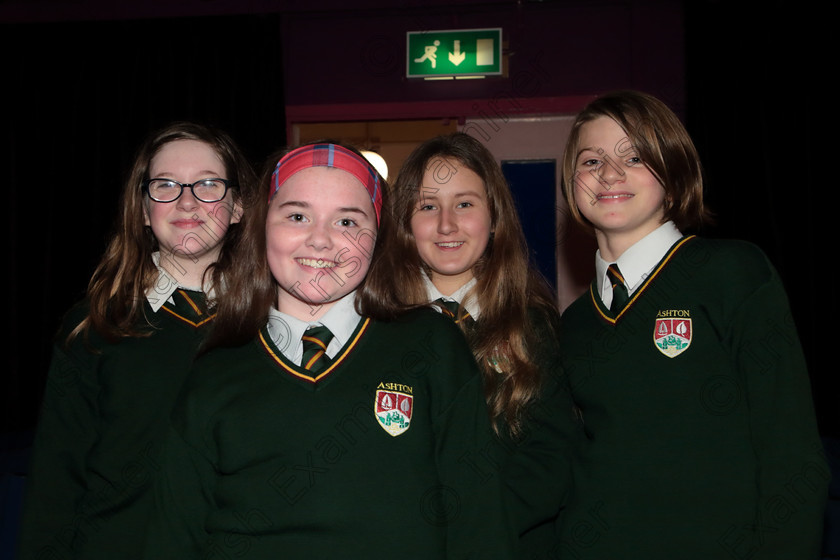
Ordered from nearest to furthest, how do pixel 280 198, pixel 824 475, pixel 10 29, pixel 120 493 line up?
1. pixel 824 475
2. pixel 280 198
3. pixel 120 493
4. pixel 10 29

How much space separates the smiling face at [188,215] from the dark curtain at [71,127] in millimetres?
3872

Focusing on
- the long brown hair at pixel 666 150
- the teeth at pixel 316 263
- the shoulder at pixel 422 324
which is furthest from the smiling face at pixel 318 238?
the long brown hair at pixel 666 150

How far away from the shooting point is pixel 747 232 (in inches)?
200

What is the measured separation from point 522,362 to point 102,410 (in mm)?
1078

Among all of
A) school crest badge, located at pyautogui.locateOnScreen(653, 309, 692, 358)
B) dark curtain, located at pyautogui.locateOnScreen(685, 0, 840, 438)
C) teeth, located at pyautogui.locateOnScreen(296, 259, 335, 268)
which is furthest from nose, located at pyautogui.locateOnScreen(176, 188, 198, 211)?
dark curtain, located at pyautogui.locateOnScreen(685, 0, 840, 438)

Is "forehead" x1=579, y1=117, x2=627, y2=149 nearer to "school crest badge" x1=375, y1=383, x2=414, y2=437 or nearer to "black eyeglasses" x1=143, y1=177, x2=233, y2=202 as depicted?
"school crest badge" x1=375, y1=383, x2=414, y2=437

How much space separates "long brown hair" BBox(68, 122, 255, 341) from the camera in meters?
1.80

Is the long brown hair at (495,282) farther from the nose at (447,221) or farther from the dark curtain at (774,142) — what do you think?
the dark curtain at (774,142)

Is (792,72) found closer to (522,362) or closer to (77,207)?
(522,362)

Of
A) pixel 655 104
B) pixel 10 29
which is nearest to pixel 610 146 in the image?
pixel 655 104

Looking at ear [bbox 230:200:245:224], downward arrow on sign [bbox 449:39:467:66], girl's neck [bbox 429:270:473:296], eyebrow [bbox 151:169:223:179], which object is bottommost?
girl's neck [bbox 429:270:473:296]

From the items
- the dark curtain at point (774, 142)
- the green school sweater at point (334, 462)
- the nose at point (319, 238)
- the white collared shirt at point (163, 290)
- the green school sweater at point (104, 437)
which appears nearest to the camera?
the green school sweater at point (334, 462)

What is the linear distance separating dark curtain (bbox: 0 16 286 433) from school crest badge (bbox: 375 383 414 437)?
4616 mm

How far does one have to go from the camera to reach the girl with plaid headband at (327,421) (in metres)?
1.27
